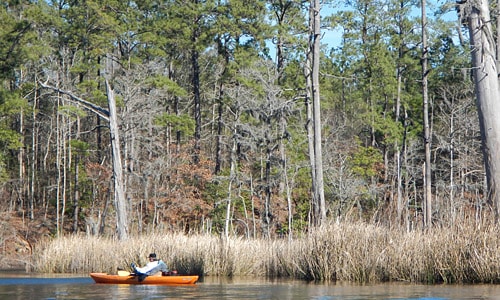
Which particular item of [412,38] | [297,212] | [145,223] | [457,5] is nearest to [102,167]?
[145,223]

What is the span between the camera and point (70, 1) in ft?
130

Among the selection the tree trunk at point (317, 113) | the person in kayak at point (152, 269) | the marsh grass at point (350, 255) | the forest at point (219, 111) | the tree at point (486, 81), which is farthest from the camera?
the forest at point (219, 111)

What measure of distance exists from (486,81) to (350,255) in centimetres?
436

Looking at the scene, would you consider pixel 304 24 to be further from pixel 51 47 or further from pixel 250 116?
pixel 51 47

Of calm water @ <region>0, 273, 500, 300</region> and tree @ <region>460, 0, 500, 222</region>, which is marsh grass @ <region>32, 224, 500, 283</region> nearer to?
calm water @ <region>0, 273, 500, 300</region>

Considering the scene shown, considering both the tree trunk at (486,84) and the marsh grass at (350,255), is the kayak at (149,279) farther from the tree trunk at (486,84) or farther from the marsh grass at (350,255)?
the tree trunk at (486,84)

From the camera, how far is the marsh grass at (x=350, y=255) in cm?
1420

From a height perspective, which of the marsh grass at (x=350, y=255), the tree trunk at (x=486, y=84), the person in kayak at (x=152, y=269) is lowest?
the person in kayak at (x=152, y=269)

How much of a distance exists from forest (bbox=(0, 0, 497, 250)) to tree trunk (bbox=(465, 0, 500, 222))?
18218mm

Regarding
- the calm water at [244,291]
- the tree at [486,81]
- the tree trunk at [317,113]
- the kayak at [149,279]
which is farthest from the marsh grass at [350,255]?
the tree trunk at [317,113]

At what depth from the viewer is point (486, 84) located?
49.1 ft

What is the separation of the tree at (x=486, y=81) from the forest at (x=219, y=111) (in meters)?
18.2

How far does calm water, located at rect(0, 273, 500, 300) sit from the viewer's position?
1318 centimetres

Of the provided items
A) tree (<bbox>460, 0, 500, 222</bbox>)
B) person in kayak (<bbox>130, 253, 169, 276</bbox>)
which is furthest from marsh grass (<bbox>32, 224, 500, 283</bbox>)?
person in kayak (<bbox>130, 253, 169, 276</bbox>)
